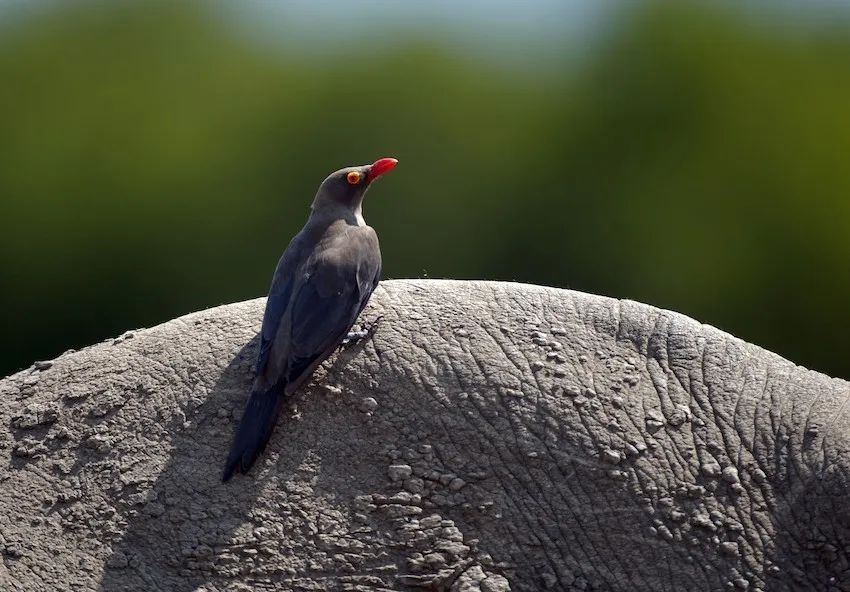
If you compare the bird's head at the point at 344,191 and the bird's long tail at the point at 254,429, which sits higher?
the bird's head at the point at 344,191

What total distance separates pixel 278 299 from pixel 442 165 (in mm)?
10046

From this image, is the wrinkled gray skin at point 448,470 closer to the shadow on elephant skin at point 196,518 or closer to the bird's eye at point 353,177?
the shadow on elephant skin at point 196,518

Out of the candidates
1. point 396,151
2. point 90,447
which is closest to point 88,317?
point 396,151

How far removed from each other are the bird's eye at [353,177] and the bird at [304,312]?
563 mm

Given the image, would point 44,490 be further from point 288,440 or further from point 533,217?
point 533,217

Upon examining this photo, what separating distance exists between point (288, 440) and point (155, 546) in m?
0.89

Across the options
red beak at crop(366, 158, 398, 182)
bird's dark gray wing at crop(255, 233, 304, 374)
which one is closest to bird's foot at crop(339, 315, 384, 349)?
bird's dark gray wing at crop(255, 233, 304, 374)

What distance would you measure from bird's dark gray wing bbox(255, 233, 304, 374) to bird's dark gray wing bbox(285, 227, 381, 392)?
0.09m

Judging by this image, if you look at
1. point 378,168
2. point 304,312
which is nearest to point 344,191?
point 378,168

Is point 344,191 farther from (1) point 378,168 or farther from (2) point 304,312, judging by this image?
(2) point 304,312

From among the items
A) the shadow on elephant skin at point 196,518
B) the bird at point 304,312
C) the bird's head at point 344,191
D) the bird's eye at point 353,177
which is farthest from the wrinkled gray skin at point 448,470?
the bird's eye at point 353,177

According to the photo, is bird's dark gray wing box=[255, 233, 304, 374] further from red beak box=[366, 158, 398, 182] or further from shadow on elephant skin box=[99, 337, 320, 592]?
red beak box=[366, 158, 398, 182]

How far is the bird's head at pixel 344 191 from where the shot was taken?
8742 millimetres

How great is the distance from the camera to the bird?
7.01 meters
